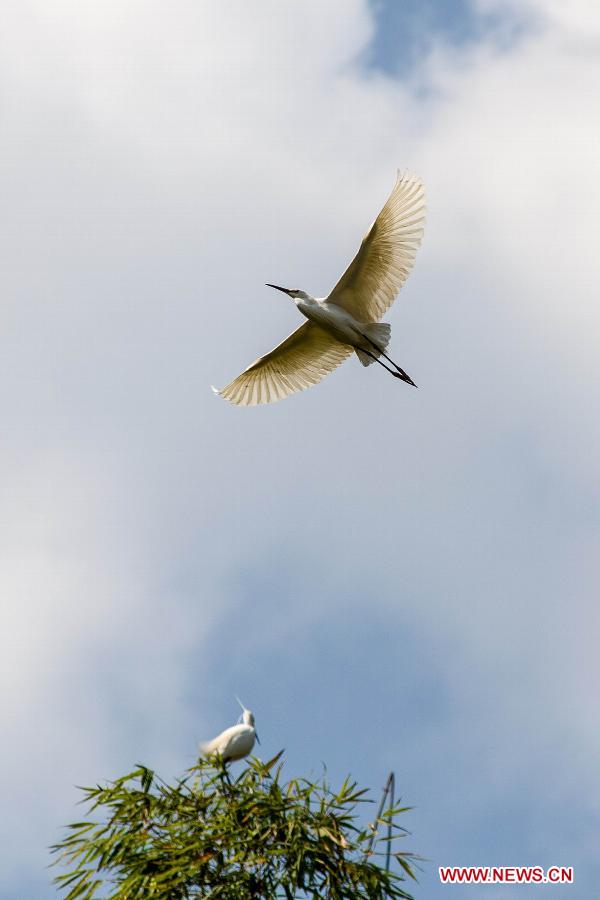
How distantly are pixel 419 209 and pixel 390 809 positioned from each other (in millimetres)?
6440

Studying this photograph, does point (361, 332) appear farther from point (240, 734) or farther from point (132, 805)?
point (132, 805)

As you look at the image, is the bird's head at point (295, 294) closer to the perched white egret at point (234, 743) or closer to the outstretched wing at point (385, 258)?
the outstretched wing at point (385, 258)

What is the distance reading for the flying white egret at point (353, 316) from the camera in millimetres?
14266

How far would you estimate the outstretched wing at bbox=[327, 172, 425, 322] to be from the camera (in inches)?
558

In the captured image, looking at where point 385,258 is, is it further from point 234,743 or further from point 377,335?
point 234,743

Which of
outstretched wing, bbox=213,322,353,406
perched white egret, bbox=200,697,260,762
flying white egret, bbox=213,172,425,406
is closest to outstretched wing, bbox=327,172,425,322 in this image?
flying white egret, bbox=213,172,425,406

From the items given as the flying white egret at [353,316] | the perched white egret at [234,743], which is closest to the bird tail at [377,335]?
the flying white egret at [353,316]

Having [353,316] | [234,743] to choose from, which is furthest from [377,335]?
[234,743]

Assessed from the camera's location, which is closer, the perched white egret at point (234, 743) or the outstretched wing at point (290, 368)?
the perched white egret at point (234, 743)

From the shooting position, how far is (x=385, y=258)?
14672 mm

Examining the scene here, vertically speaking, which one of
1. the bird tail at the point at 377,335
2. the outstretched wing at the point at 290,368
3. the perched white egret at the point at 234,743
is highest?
the outstretched wing at the point at 290,368

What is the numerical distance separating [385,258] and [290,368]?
2.33m

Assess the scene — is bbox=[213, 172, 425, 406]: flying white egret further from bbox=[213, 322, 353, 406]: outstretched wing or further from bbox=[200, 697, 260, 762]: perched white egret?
bbox=[200, 697, 260, 762]: perched white egret

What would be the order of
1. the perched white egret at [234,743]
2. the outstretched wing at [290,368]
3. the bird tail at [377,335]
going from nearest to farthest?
the perched white egret at [234,743]
the bird tail at [377,335]
the outstretched wing at [290,368]
